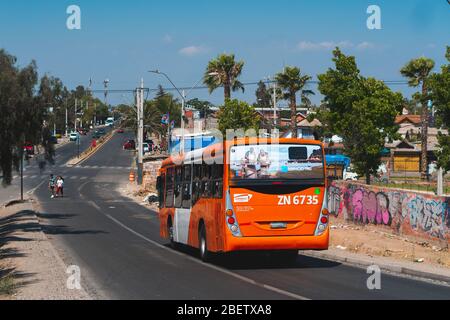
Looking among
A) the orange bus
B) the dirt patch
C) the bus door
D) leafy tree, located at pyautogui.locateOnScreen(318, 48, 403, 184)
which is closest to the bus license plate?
the orange bus

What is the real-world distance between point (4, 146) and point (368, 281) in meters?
25.0

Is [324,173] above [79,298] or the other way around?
above

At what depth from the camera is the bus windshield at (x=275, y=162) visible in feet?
58.6

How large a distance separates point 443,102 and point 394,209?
472 cm

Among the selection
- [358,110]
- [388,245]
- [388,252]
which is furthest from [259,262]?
[358,110]

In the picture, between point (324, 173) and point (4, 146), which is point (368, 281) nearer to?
point (324, 173)

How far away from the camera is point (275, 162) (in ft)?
59.0

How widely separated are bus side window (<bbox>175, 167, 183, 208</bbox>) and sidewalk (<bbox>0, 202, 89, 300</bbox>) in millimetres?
3932

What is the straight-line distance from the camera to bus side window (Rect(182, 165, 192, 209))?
21.5m

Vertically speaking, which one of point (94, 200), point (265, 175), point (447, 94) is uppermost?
point (447, 94)

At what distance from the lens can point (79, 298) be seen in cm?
1320

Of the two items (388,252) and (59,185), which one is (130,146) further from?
(388,252)

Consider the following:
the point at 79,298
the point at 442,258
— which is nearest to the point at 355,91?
the point at 442,258

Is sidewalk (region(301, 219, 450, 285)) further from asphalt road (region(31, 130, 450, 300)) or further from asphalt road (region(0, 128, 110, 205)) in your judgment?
asphalt road (region(0, 128, 110, 205))
